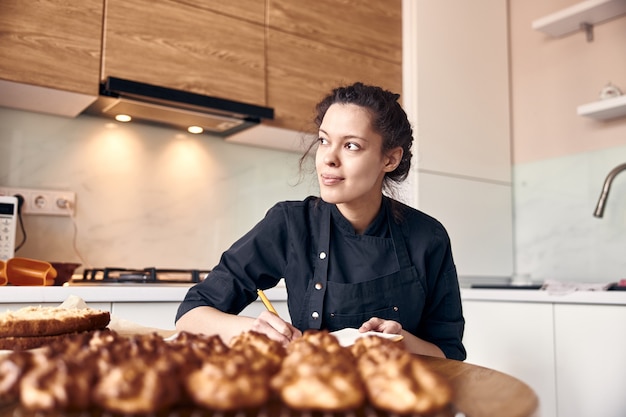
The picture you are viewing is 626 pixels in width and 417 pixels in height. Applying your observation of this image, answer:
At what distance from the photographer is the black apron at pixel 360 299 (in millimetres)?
1265

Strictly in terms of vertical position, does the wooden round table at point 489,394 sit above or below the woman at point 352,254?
below

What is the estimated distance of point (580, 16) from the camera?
2.59 meters

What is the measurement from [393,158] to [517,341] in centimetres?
106

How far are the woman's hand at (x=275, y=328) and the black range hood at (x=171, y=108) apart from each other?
1232 mm

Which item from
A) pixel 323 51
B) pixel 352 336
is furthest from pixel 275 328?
pixel 323 51

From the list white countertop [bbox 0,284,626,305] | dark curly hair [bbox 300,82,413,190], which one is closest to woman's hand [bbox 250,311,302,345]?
dark curly hair [bbox 300,82,413,190]

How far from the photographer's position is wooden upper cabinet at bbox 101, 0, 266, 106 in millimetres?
1994

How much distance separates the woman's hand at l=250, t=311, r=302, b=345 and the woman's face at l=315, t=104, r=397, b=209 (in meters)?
0.35

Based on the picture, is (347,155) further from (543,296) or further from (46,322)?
(543,296)

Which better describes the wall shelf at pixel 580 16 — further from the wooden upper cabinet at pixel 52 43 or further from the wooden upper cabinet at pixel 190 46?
the wooden upper cabinet at pixel 52 43

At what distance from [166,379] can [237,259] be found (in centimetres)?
79

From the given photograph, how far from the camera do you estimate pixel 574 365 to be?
191 cm

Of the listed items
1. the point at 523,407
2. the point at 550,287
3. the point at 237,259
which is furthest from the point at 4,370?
the point at 550,287

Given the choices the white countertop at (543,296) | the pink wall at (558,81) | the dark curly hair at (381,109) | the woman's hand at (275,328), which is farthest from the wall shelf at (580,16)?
the woman's hand at (275,328)
